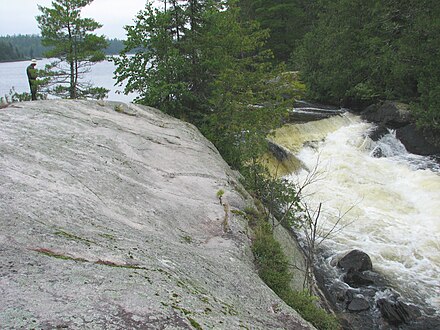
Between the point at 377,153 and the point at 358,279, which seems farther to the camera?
the point at 377,153

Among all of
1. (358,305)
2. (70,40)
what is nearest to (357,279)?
(358,305)

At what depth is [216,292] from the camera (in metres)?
3.93

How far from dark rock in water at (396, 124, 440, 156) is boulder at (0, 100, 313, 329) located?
1320 centimetres

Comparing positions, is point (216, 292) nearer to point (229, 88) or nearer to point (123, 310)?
point (123, 310)

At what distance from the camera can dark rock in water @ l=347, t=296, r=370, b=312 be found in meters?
8.48

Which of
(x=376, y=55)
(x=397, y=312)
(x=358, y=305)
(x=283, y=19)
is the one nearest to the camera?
(x=397, y=312)

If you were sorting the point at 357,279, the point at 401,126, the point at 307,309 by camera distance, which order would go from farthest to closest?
the point at 401,126 → the point at 357,279 → the point at 307,309

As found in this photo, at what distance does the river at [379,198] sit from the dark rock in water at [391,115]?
50.0 inches

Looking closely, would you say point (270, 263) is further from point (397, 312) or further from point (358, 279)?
point (358, 279)

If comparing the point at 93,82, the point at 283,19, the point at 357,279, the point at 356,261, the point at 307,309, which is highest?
the point at 283,19

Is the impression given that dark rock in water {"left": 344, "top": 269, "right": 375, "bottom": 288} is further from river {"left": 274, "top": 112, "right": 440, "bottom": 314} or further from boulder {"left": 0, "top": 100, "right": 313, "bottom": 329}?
boulder {"left": 0, "top": 100, "right": 313, "bottom": 329}

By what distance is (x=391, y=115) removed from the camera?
20469mm

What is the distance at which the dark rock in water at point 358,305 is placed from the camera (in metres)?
8.48

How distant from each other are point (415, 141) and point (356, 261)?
35.6 feet
